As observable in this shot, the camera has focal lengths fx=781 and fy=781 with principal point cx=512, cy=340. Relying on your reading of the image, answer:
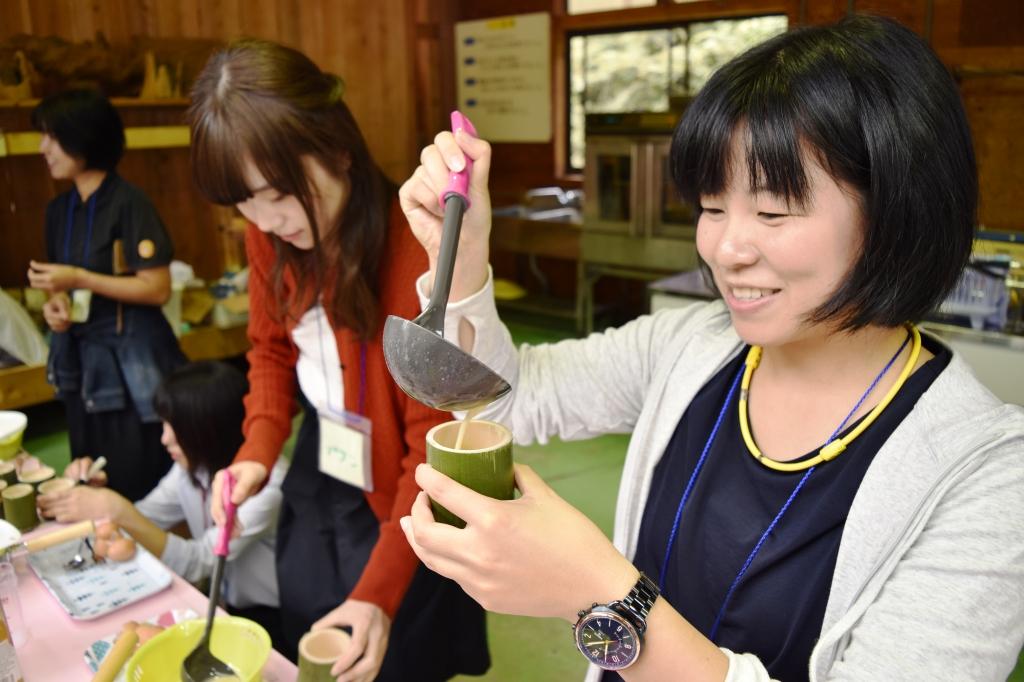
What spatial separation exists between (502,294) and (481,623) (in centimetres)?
481

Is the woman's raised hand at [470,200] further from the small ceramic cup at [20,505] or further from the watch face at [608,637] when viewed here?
the small ceramic cup at [20,505]

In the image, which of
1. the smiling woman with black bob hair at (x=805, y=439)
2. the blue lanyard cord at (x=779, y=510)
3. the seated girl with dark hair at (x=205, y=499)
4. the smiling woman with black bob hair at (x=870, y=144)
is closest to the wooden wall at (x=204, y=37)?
the seated girl with dark hair at (x=205, y=499)

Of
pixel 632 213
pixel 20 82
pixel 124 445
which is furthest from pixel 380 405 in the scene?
pixel 632 213

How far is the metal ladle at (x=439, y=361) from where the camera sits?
2.43 feet

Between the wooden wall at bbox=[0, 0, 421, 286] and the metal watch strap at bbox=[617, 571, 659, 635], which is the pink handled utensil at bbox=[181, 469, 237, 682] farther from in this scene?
the wooden wall at bbox=[0, 0, 421, 286]

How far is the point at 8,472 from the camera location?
1665 mm

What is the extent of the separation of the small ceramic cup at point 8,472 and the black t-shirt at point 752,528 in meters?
1.39

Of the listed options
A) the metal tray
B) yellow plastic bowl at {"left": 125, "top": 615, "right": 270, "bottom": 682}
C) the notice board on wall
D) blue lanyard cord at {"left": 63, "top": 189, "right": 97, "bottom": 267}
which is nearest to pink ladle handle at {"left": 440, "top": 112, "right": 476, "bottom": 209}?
yellow plastic bowl at {"left": 125, "top": 615, "right": 270, "bottom": 682}

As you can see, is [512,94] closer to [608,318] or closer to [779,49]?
[608,318]

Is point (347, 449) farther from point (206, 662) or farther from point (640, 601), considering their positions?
point (640, 601)

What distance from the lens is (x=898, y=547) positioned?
0.79 meters

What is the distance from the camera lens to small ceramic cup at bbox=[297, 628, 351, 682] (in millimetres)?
1089

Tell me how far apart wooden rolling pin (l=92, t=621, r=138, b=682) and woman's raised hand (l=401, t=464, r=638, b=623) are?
66 centimetres

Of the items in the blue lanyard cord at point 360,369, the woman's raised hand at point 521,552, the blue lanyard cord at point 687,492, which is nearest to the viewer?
the woman's raised hand at point 521,552
